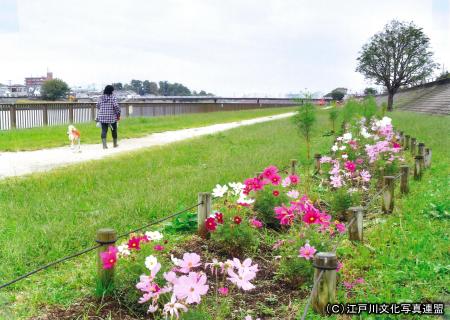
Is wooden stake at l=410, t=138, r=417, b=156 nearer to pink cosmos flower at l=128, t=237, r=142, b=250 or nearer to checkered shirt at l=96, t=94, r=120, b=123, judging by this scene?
checkered shirt at l=96, t=94, r=120, b=123

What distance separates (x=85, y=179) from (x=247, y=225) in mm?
3970

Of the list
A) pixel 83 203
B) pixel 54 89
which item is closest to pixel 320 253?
pixel 83 203

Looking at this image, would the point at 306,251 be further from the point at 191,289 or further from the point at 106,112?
the point at 106,112

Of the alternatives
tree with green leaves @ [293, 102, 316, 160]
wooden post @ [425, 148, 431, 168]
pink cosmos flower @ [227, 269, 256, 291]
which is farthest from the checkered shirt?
pink cosmos flower @ [227, 269, 256, 291]

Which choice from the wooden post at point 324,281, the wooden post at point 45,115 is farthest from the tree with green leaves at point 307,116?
the wooden post at point 45,115

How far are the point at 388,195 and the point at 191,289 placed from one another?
13.4 feet

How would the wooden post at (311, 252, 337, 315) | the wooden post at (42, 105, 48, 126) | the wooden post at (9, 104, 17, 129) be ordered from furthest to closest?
1. the wooden post at (42, 105, 48, 126)
2. the wooden post at (9, 104, 17, 129)
3. the wooden post at (311, 252, 337, 315)

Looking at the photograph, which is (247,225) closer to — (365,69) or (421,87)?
(365,69)

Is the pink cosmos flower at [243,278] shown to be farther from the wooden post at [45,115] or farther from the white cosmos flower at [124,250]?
the wooden post at [45,115]

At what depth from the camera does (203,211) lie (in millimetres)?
5059

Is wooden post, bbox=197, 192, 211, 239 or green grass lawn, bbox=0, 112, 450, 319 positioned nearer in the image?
green grass lawn, bbox=0, 112, 450, 319

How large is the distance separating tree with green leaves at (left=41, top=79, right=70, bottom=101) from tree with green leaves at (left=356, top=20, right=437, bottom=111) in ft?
123

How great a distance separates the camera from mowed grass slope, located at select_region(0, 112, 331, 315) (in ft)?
13.4

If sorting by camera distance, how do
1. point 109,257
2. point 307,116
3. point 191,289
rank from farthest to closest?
point 307,116 < point 109,257 < point 191,289
